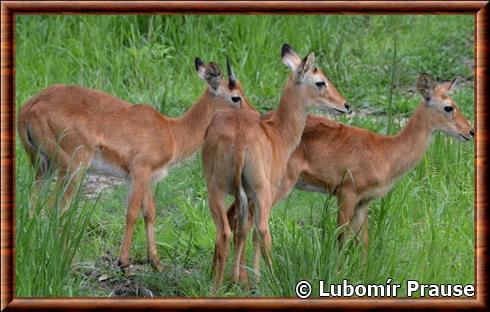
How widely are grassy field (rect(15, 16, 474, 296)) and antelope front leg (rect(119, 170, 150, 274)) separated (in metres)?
0.12

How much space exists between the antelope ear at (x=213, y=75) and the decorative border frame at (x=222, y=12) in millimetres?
1802

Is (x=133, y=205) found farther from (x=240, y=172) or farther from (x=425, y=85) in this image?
(x=425, y=85)

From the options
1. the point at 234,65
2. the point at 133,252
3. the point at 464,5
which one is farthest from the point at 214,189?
the point at 234,65

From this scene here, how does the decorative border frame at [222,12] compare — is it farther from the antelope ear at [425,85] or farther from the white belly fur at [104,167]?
the white belly fur at [104,167]

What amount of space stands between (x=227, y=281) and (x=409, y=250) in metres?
1.23

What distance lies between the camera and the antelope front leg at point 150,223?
949cm

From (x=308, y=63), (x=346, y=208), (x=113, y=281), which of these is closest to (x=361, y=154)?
(x=346, y=208)

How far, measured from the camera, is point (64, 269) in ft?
27.2

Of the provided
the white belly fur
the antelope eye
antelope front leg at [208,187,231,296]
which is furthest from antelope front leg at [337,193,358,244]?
the white belly fur

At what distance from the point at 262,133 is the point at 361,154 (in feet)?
3.50

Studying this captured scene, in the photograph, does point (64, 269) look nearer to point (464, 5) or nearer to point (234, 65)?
point (464, 5)

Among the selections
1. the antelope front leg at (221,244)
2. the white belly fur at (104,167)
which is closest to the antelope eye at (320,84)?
the antelope front leg at (221,244)

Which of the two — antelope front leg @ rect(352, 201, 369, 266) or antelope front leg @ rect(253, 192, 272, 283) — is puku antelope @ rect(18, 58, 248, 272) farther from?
antelope front leg @ rect(352, 201, 369, 266)

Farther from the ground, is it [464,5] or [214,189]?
[464,5]
